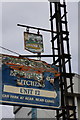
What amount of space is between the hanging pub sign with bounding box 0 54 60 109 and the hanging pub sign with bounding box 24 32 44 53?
20.2 inches

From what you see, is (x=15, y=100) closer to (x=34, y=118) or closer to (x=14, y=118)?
(x=34, y=118)

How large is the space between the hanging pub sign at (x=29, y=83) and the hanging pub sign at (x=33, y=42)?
512mm

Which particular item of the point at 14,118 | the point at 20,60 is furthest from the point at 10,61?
the point at 14,118

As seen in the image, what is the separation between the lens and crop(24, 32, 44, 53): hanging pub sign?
45.3 feet

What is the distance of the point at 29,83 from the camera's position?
1309cm

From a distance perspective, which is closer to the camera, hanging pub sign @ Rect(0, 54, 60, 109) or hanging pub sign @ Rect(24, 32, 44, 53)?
hanging pub sign @ Rect(0, 54, 60, 109)

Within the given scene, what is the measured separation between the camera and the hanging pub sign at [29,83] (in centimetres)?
1263

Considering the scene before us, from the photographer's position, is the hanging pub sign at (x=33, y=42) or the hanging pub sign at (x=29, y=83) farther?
the hanging pub sign at (x=33, y=42)

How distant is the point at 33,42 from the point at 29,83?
1.90 m

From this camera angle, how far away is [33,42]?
550 inches

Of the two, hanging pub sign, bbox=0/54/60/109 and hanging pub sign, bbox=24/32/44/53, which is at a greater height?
hanging pub sign, bbox=24/32/44/53

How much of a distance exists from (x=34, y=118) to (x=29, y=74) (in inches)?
126

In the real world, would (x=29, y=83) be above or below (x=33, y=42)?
below

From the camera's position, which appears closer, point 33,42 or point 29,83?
point 29,83
